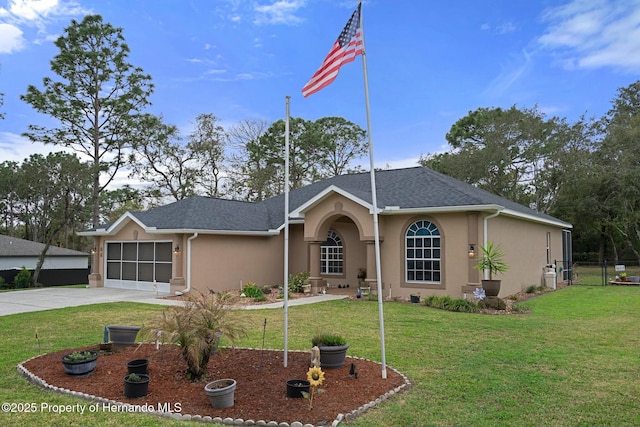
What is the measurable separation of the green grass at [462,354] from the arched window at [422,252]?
1.90 m

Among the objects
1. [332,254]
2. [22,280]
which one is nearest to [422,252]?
[332,254]

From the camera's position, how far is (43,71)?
29.3m

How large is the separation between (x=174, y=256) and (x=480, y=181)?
81.3 feet

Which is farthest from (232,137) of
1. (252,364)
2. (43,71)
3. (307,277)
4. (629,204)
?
(252,364)

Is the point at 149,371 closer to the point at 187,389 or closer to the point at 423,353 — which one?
the point at 187,389

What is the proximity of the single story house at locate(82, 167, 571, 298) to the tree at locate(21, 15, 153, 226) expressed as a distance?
12.6 meters

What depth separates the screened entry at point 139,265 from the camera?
1773 centimetres

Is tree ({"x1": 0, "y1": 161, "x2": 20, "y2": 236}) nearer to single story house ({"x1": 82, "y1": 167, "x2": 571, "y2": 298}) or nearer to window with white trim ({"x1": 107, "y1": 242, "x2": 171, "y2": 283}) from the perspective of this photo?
single story house ({"x1": 82, "y1": 167, "x2": 571, "y2": 298})

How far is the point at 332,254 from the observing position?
19469 millimetres

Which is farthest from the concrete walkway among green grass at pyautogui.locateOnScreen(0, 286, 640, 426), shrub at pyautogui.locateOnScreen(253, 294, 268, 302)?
green grass at pyautogui.locateOnScreen(0, 286, 640, 426)

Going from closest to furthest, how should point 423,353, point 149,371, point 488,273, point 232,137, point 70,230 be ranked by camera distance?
point 149,371 < point 423,353 < point 488,273 < point 232,137 < point 70,230

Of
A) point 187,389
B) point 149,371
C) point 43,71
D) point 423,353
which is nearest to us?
point 187,389

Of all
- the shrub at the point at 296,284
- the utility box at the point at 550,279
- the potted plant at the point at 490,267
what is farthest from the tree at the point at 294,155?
the potted plant at the point at 490,267

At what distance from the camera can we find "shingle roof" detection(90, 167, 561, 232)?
1522 centimetres
